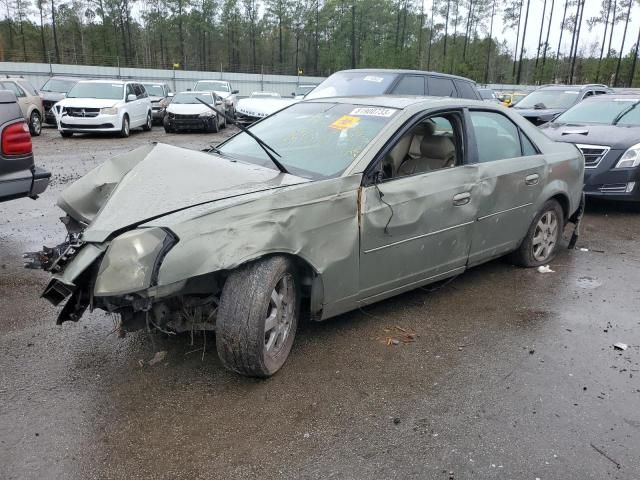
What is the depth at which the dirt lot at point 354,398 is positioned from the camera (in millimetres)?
2535

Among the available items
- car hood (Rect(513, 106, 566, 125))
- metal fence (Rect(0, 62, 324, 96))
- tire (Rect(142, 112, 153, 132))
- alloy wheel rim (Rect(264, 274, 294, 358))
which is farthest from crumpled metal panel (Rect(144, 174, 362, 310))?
metal fence (Rect(0, 62, 324, 96))

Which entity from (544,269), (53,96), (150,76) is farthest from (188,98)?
(150,76)

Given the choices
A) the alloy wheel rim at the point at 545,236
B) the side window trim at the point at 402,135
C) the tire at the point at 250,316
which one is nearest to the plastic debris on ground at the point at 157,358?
the tire at the point at 250,316

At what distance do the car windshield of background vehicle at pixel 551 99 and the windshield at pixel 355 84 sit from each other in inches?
232

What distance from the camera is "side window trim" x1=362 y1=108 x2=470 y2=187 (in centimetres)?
357

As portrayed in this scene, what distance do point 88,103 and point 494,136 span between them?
14.0 m

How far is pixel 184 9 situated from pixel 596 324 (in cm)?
7446

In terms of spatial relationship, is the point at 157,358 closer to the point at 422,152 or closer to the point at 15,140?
the point at 422,152

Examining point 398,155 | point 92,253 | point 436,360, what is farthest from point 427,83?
point 92,253

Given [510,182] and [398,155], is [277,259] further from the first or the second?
[510,182]

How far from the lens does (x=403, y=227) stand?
3719mm

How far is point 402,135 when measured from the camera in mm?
3832

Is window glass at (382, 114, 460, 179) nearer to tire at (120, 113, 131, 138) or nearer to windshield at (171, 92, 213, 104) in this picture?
tire at (120, 113, 131, 138)

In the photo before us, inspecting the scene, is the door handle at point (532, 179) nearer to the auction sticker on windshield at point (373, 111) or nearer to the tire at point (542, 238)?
the tire at point (542, 238)
